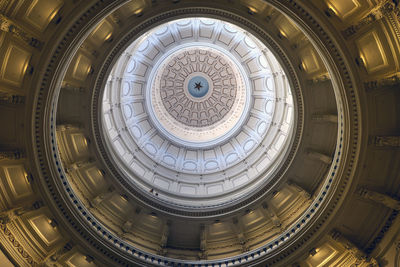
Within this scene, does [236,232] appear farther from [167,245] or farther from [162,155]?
[162,155]

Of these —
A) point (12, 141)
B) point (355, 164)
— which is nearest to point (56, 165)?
point (12, 141)

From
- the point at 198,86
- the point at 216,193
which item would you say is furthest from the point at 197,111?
the point at 216,193

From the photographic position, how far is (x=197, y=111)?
31.1 metres

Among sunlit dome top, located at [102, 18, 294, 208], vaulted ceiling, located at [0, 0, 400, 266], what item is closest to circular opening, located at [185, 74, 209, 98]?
sunlit dome top, located at [102, 18, 294, 208]

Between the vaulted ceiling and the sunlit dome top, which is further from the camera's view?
the sunlit dome top

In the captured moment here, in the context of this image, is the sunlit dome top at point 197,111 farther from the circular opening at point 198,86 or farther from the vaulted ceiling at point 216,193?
the vaulted ceiling at point 216,193

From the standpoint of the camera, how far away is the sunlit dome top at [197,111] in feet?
74.5

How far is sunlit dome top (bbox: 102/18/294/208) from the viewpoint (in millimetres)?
22719

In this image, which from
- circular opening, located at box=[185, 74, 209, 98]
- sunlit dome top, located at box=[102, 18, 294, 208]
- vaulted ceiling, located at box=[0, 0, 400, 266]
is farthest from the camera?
circular opening, located at box=[185, 74, 209, 98]

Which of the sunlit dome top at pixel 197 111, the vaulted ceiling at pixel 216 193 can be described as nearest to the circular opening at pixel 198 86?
the sunlit dome top at pixel 197 111

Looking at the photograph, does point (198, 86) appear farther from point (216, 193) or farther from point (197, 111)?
point (216, 193)

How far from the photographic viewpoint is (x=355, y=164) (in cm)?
1405

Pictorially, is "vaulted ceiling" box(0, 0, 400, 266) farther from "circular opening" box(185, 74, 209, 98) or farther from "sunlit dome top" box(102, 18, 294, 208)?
"circular opening" box(185, 74, 209, 98)

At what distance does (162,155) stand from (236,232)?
1040 centimetres
